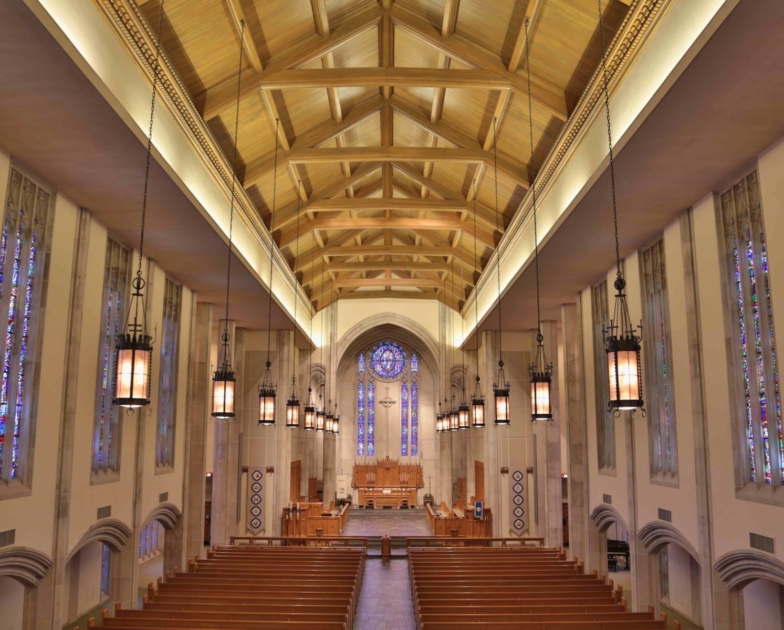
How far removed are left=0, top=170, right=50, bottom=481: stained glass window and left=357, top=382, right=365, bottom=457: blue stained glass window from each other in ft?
76.7

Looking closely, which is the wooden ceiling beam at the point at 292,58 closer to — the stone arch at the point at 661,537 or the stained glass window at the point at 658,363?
the stained glass window at the point at 658,363

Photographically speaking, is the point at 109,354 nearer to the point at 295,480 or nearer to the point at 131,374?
the point at 131,374

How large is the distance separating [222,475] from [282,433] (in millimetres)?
2575

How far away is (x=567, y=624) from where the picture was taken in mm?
8727

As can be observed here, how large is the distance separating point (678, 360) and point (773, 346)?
240 centimetres

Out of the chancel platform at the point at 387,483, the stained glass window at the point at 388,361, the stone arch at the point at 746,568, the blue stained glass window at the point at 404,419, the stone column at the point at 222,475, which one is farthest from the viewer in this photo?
the stained glass window at the point at 388,361

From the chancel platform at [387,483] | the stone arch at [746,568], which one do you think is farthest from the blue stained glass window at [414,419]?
the stone arch at [746,568]

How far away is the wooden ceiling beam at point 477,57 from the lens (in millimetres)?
10555

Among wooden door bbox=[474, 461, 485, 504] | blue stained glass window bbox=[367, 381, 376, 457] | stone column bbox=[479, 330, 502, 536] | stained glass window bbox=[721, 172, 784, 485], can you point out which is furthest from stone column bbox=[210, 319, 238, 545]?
stained glass window bbox=[721, 172, 784, 485]

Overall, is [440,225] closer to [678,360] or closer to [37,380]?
[678,360]

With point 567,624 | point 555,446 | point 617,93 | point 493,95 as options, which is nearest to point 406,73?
point 493,95

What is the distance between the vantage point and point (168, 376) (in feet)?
45.7

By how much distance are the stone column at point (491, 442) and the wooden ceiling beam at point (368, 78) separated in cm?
1145

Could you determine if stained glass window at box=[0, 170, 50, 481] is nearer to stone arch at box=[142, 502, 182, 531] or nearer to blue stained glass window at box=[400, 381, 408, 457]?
stone arch at box=[142, 502, 182, 531]
